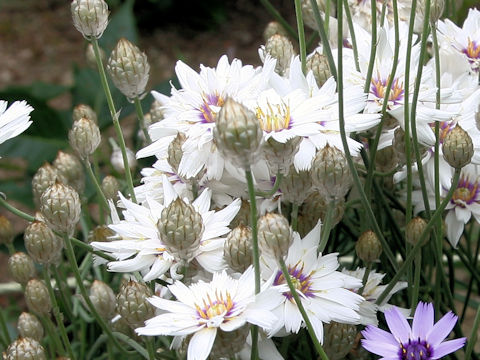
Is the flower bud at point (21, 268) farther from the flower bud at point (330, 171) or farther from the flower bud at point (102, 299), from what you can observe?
the flower bud at point (330, 171)

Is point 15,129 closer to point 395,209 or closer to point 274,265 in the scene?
point 274,265

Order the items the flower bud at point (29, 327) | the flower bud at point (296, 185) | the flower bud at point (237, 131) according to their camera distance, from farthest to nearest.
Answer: the flower bud at point (29, 327)
the flower bud at point (296, 185)
the flower bud at point (237, 131)

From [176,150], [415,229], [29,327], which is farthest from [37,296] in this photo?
[415,229]

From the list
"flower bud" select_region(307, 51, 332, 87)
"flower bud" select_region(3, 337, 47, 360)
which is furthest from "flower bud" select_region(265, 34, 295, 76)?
"flower bud" select_region(3, 337, 47, 360)

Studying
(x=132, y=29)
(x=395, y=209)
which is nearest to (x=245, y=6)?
(x=132, y=29)

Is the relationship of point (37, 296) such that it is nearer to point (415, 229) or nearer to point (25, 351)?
point (25, 351)

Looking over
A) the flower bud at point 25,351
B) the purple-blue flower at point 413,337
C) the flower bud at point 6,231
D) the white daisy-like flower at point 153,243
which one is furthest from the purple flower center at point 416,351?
the flower bud at point 6,231
